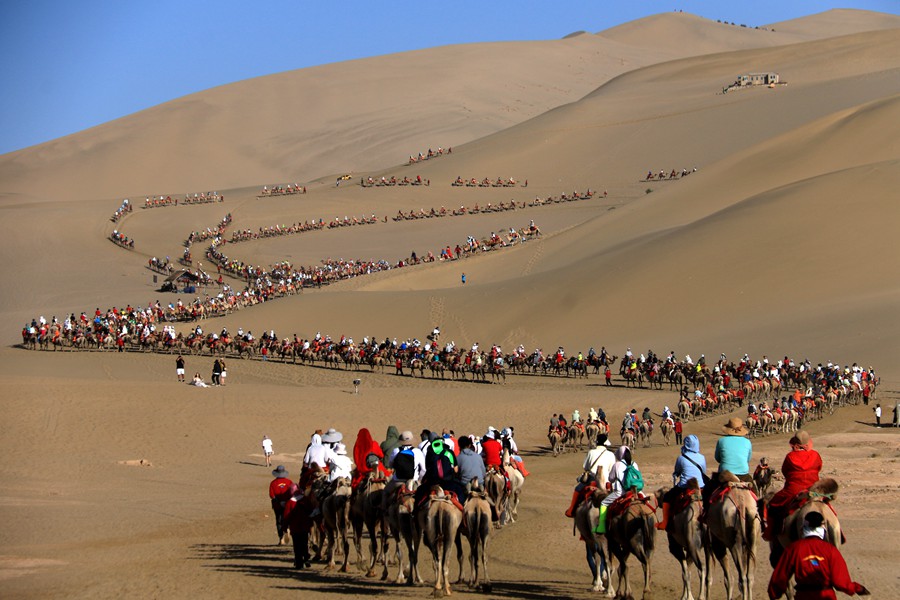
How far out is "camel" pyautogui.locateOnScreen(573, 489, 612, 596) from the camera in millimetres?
15219

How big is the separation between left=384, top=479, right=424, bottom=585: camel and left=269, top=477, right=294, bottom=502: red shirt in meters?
2.31

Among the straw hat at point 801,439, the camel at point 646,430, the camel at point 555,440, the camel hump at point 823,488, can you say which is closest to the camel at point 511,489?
the straw hat at point 801,439

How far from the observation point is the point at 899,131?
70.2m

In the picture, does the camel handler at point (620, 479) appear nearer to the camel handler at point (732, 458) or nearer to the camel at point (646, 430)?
the camel handler at point (732, 458)

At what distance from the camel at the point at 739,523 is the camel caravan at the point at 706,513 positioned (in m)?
0.01

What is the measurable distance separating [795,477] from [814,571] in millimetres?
2983

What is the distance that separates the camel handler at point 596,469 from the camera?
15.8m

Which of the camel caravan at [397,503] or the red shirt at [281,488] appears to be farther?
the red shirt at [281,488]

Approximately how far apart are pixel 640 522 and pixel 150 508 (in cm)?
1091

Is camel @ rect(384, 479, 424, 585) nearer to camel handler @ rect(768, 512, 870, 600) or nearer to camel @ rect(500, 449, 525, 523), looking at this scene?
camel @ rect(500, 449, 525, 523)

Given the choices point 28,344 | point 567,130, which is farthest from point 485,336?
point 567,130

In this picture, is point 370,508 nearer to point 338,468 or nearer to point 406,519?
point 406,519

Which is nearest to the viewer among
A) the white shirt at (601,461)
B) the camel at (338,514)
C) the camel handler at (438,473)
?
the camel handler at (438,473)

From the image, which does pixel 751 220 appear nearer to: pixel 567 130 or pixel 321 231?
pixel 321 231
